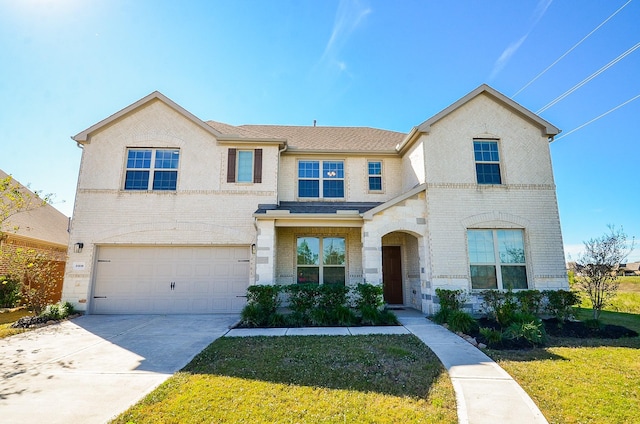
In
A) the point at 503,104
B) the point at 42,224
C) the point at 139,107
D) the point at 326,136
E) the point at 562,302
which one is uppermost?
the point at 326,136

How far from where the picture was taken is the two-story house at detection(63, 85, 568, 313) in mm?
10180

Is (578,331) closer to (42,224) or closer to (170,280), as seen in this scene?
(170,280)

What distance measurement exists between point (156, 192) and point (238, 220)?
3274 millimetres

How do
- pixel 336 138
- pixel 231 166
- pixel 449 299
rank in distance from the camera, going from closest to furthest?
1. pixel 449 299
2. pixel 231 166
3. pixel 336 138

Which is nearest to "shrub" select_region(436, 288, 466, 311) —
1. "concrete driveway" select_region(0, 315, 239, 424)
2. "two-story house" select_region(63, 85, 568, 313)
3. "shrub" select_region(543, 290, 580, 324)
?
"two-story house" select_region(63, 85, 568, 313)

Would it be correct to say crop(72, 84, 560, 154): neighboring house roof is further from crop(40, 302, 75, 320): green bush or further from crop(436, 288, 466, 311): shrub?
crop(40, 302, 75, 320): green bush

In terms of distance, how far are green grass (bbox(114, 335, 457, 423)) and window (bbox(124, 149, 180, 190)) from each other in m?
7.39

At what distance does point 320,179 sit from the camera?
12594 millimetres

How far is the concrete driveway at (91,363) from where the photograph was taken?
156 inches

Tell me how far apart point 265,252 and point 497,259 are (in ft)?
26.0

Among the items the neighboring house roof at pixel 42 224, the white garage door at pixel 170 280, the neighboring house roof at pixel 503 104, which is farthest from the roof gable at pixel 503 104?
the neighboring house roof at pixel 42 224

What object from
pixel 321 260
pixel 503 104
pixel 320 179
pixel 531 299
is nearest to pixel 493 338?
pixel 531 299

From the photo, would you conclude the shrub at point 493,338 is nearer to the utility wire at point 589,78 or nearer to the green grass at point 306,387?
the green grass at point 306,387

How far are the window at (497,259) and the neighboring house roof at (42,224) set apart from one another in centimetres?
1778
